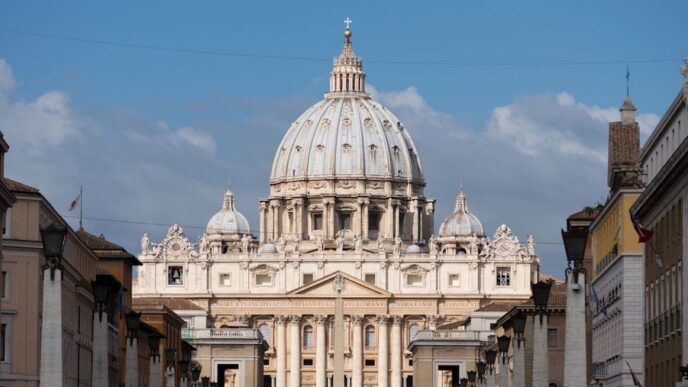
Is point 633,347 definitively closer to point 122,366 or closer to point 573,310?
point 573,310

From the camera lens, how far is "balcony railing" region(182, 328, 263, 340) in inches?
6905

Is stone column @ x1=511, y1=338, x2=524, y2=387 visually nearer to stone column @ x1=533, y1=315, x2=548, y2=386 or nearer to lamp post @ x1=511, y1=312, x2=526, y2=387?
lamp post @ x1=511, y1=312, x2=526, y2=387

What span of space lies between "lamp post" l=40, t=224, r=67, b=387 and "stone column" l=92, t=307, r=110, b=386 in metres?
7.49

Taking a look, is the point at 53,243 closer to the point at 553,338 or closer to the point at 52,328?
the point at 52,328

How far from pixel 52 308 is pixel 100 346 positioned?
A: 433 inches

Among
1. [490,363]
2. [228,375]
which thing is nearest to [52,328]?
[490,363]

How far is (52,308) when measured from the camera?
43.9m

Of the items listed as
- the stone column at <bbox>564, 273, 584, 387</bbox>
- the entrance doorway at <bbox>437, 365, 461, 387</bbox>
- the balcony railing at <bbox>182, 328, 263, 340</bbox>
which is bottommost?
the stone column at <bbox>564, 273, 584, 387</bbox>

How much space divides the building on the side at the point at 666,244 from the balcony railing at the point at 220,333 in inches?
4368

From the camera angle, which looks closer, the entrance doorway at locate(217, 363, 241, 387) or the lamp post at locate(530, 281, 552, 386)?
the lamp post at locate(530, 281, 552, 386)

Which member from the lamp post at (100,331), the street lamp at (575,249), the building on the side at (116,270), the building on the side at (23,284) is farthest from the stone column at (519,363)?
the building on the side at (116,270)

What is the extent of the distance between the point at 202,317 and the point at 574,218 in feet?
365

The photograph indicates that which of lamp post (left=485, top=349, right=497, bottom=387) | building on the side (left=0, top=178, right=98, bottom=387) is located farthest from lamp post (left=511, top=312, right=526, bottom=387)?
lamp post (left=485, top=349, right=497, bottom=387)

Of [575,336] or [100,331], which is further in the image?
[100,331]
